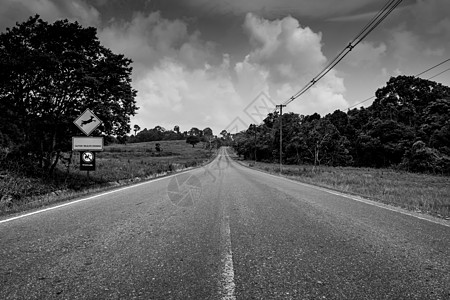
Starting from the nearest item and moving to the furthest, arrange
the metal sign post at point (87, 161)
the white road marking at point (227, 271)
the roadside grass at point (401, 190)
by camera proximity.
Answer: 1. the white road marking at point (227, 271)
2. the roadside grass at point (401, 190)
3. the metal sign post at point (87, 161)

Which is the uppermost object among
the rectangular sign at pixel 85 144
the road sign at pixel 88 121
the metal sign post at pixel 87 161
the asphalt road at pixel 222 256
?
the road sign at pixel 88 121

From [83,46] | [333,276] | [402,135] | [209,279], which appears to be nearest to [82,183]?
[83,46]

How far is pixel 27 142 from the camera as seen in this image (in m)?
9.66

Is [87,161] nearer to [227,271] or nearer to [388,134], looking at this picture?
[227,271]

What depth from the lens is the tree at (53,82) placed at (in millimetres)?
9539

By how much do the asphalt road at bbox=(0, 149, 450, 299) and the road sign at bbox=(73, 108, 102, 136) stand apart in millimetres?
5892

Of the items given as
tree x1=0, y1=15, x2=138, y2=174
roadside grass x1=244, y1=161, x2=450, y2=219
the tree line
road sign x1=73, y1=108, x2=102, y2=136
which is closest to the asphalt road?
roadside grass x1=244, y1=161, x2=450, y2=219

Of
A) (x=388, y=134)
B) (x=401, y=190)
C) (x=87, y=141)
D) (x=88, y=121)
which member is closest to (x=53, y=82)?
(x=88, y=121)

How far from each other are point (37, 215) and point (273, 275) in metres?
5.33

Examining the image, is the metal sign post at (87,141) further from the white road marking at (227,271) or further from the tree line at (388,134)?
the tree line at (388,134)

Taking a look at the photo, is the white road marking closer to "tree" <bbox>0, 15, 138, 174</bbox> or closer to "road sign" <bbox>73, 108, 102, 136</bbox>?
"road sign" <bbox>73, 108, 102, 136</bbox>

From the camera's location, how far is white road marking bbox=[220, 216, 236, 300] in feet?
6.61

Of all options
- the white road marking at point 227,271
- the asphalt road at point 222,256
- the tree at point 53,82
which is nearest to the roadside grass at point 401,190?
the asphalt road at point 222,256

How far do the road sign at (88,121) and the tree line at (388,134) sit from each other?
28746 millimetres
